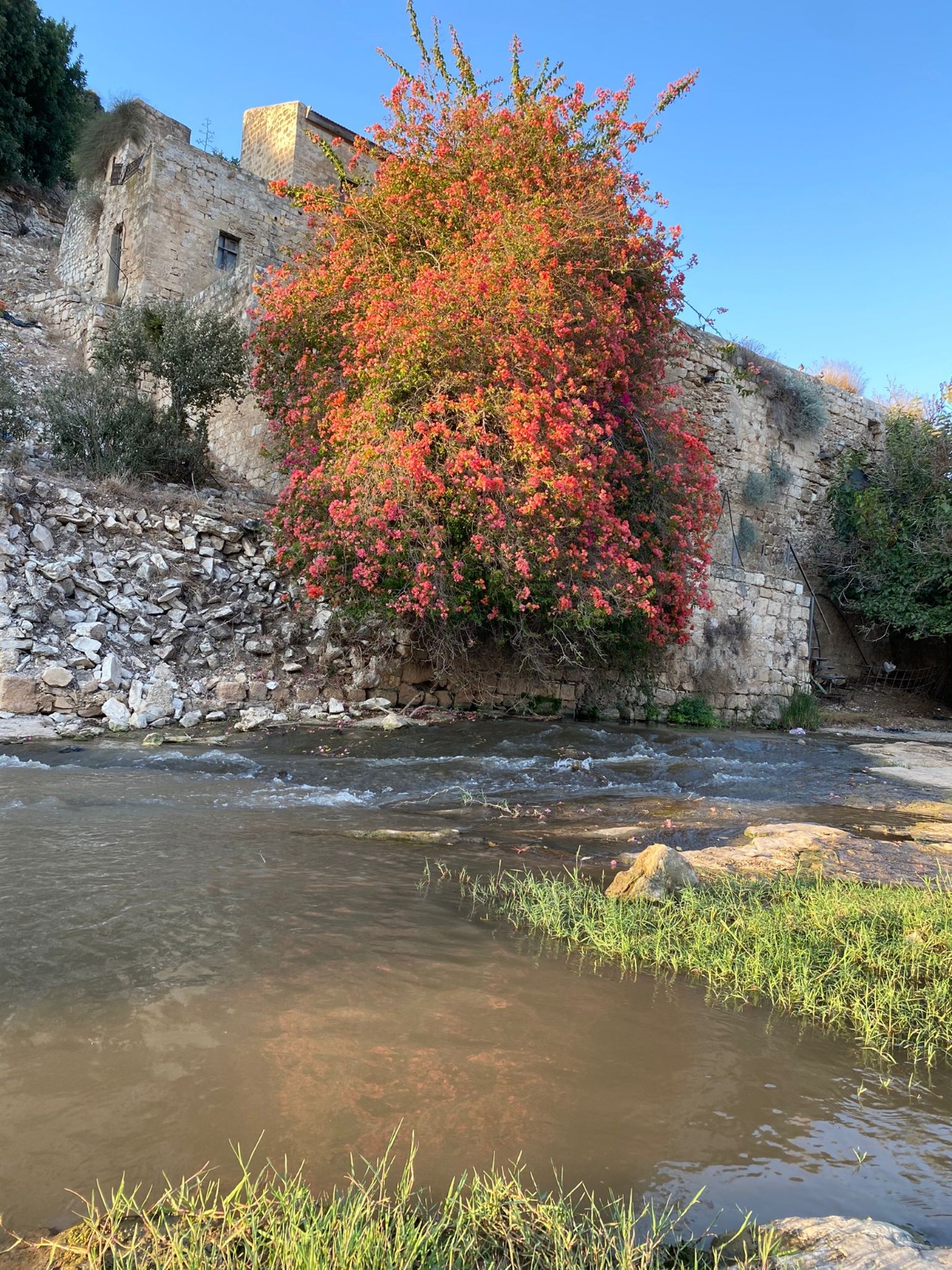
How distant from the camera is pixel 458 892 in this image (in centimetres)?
380

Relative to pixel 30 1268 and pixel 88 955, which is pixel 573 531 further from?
pixel 30 1268

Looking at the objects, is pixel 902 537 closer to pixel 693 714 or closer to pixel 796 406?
pixel 796 406

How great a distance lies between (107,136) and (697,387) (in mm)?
13264

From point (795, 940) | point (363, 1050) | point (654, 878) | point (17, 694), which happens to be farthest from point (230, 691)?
point (363, 1050)

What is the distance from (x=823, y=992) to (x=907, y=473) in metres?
16.2

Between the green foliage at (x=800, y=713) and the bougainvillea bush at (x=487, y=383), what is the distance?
443cm

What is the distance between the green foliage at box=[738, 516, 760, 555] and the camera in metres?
16.1

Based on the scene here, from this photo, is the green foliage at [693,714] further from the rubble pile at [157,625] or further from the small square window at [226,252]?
the small square window at [226,252]

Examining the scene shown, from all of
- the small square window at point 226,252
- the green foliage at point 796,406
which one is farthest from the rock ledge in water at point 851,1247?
the small square window at point 226,252

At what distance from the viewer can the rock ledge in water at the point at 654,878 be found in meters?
3.76

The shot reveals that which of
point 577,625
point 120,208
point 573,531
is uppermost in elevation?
point 120,208

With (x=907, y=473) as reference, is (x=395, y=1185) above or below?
below

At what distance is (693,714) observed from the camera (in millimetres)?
12531

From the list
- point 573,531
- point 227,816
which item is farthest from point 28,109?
point 227,816
